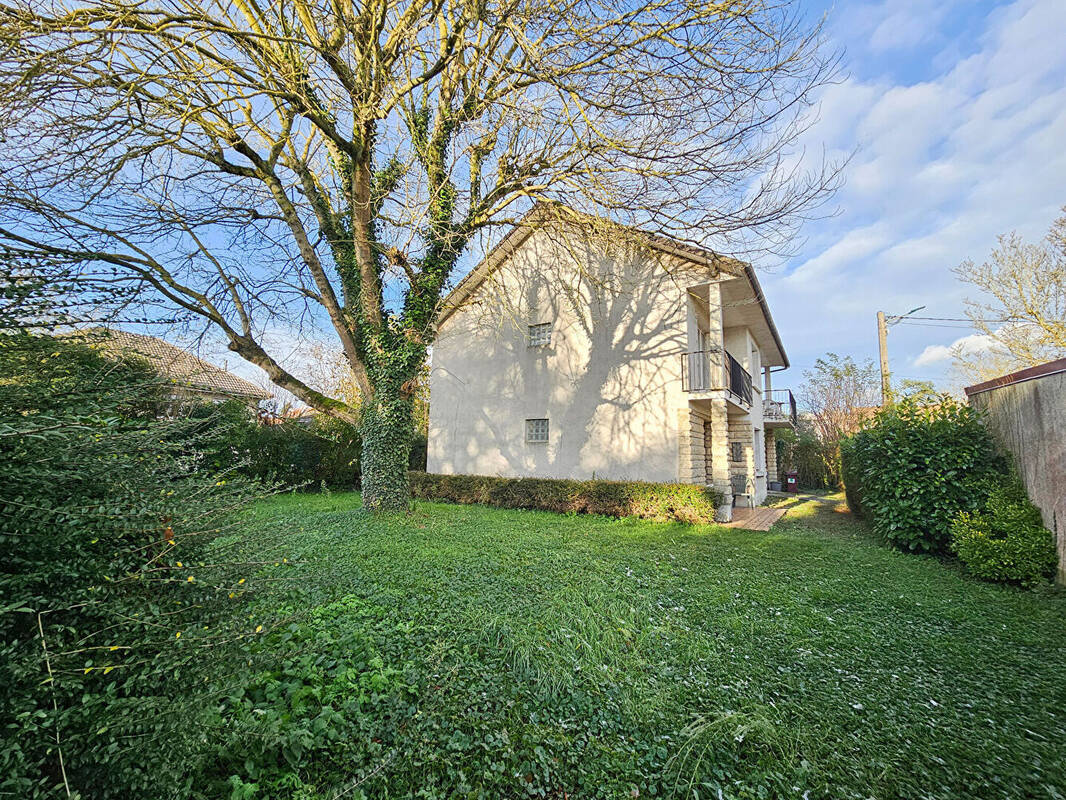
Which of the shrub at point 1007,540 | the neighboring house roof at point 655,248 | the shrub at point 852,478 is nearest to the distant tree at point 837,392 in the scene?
the neighboring house roof at point 655,248

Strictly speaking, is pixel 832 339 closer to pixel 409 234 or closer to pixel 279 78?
pixel 409 234

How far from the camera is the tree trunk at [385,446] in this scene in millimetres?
8469

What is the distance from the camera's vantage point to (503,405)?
517 inches

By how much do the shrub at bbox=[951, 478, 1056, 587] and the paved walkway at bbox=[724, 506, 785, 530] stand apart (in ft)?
11.7

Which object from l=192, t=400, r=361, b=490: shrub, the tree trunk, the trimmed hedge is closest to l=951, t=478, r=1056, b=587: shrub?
the trimmed hedge

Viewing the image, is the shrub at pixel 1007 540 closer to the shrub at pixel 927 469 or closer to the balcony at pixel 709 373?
the shrub at pixel 927 469

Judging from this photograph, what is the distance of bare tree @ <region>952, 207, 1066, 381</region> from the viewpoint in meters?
13.3

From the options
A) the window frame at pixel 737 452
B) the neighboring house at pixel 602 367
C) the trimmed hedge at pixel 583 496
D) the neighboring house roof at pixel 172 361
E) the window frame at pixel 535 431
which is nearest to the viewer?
the neighboring house roof at pixel 172 361

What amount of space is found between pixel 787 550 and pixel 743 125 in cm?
638

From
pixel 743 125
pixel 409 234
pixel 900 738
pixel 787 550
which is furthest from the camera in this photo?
A: pixel 409 234

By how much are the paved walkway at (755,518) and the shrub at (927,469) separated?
7.24 ft

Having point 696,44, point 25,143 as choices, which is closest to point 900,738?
point 696,44

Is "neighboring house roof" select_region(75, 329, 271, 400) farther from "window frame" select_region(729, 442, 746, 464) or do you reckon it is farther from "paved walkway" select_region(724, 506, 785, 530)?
"window frame" select_region(729, 442, 746, 464)

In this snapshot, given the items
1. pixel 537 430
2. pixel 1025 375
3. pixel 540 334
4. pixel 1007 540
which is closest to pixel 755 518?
pixel 1007 540
